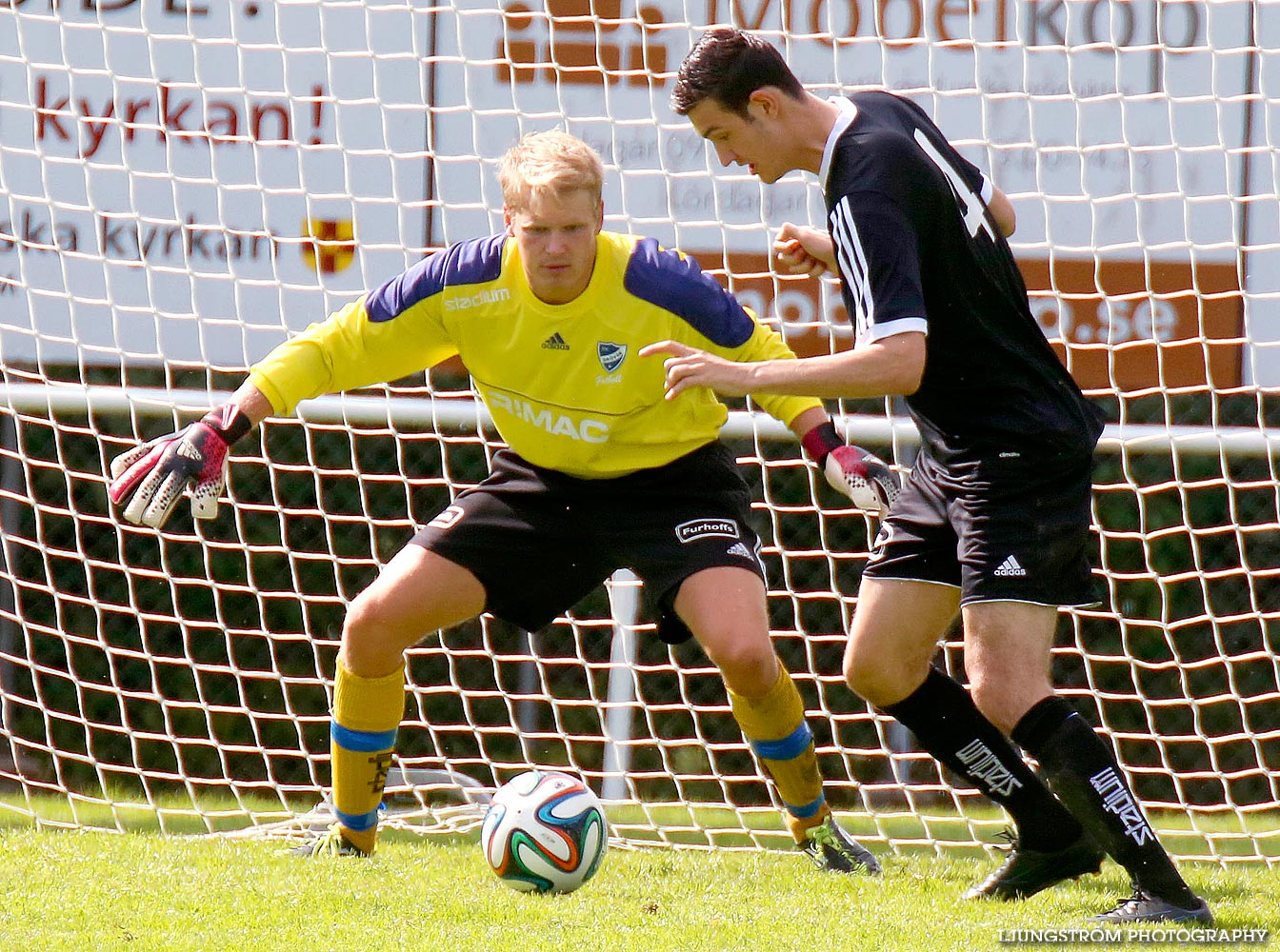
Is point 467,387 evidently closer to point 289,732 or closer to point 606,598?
point 606,598

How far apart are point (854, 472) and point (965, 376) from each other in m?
0.50

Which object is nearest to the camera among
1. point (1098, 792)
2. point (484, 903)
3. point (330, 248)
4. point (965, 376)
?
point (1098, 792)

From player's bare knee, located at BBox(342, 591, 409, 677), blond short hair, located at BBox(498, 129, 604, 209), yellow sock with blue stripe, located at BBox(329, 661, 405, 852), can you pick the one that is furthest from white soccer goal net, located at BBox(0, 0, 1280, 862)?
blond short hair, located at BBox(498, 129, 604, 209)

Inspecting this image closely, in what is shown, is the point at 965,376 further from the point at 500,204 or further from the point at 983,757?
the point at 500,204

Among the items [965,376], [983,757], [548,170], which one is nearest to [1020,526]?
[965,376]

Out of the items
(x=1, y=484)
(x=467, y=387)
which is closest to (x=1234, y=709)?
(x=467, y=387)

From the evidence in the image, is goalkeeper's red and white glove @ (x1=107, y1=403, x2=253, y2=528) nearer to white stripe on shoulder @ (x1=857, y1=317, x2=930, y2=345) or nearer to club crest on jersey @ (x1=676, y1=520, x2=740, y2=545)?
club crest on jersey @ (x1=676, y1=520, x2=740, y2=545)

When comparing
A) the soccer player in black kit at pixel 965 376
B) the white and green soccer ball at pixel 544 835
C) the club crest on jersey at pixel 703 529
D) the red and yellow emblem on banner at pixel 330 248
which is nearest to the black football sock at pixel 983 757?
the soccer player in black kit at pixel 965 376

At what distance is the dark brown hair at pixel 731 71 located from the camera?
124 inches

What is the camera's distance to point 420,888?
A: 359 cm

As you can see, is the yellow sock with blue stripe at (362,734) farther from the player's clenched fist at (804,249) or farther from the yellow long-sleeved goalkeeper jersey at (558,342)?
the player's clenched fist at (804,249)

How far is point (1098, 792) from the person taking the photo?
10.2 ft

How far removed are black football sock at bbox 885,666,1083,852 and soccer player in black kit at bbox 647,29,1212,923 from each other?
172 mm

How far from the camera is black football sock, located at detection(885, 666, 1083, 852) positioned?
3475mm
